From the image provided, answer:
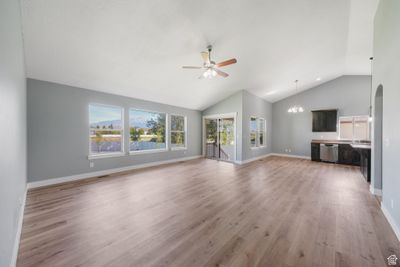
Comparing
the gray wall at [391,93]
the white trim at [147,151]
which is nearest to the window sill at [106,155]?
the white trim at [147,151]

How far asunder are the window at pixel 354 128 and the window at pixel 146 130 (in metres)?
7.97

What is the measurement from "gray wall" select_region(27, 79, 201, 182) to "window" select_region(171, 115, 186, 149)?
2.48 m

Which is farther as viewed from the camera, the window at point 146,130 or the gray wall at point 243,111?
the gray wall at point 243,111

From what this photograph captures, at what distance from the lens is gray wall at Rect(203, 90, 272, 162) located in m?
6.68

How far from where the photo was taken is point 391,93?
2.30 meters

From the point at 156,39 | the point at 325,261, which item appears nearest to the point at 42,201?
the point at 156,39

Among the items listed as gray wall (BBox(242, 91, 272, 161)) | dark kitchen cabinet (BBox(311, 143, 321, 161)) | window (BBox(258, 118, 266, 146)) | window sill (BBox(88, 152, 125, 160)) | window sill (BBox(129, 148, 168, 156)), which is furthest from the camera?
window (BBox(258, 118, 266, 146))

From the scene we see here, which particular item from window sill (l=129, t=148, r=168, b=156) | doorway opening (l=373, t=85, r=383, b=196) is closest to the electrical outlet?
doorway opening (l=373, t=85, r=383, b=196)

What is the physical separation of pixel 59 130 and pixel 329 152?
958 cm

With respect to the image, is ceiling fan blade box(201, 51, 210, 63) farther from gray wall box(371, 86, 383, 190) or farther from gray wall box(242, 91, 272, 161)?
gray wall box(242, 91, 272, 161)

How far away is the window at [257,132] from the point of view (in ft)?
25.1

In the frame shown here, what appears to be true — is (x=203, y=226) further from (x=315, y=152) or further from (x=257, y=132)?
(x=315, y=152)

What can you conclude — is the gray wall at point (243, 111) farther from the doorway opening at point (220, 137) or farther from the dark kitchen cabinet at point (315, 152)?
the dark kitchen cabinet at point (315, 152)

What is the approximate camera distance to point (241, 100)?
6672mm
